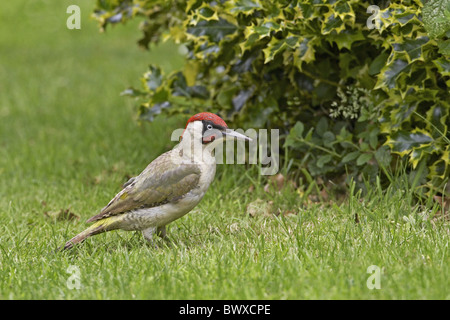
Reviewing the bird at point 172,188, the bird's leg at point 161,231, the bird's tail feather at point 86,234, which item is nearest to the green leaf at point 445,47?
the bird at point 172,188

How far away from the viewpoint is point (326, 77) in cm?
Result: 550

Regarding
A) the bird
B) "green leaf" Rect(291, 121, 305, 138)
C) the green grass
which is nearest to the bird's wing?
the bird

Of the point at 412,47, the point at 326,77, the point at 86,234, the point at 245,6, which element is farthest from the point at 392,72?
the point at 86,234

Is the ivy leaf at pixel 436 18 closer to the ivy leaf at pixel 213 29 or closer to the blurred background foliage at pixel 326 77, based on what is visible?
the blurred background foliage at pixel 326 77

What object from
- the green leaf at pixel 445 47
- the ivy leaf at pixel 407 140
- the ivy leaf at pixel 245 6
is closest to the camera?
the green leaf at pixel 445 47

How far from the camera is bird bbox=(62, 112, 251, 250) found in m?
4.30

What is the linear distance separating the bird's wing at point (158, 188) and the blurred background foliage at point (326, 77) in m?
1.14

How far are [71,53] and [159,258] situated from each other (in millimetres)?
10518

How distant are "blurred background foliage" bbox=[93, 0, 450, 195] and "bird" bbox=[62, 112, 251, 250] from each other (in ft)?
3.12

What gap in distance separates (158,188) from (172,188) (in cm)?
11

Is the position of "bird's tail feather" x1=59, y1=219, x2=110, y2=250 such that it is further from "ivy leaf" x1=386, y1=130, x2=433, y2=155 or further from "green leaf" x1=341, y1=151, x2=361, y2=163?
"ivy leaf" x1=386, y1=130, x2=433, y2=155

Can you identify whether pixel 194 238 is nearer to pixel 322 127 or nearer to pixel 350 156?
pixel 350 156

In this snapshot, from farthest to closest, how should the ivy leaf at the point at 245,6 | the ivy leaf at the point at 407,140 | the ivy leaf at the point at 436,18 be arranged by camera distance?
the ivy leaf at the point at 245,6
the ivy leaf at the point at 407,140
the ivy leaf at the point at 436,18

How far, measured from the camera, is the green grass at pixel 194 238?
352cm
